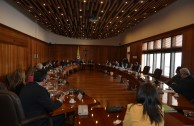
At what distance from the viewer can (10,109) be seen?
7.05ft

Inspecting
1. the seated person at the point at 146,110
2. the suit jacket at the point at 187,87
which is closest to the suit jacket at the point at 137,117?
the seated person at the point at 146,110

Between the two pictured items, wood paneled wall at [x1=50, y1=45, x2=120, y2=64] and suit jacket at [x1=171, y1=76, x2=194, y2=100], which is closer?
suit jacket at [x1=171, y1=76, x2=194, y2=100]

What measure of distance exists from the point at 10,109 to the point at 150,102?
5.26ft

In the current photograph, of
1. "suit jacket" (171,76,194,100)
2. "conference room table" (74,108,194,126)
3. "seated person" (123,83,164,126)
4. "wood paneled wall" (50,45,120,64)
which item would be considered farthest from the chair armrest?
"wood paneled wall" (50,45,120,64)

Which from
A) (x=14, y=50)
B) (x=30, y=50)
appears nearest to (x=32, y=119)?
(x=14, y=50)

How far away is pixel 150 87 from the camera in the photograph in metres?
1.84

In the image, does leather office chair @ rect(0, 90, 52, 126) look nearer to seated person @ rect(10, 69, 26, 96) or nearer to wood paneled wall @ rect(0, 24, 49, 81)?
seated person @ rect(10, 69, 26, 96)

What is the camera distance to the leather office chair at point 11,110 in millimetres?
2119

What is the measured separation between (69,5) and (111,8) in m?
1.72

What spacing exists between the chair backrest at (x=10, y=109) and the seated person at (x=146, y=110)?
4.19 ft

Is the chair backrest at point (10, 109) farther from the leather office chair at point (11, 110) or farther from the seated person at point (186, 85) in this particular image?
the seated person at point (186, 85)

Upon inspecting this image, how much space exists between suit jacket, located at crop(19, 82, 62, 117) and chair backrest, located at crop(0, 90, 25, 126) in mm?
290

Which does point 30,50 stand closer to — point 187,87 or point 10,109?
point 187,87

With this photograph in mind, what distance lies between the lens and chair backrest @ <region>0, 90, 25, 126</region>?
6.95 feet
